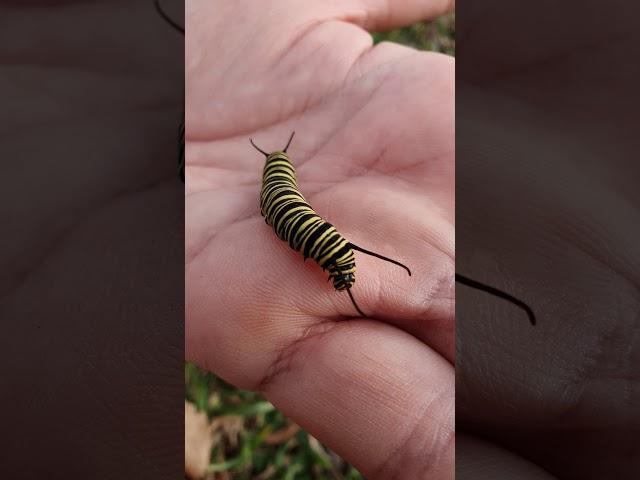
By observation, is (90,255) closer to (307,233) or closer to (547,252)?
(307,233)

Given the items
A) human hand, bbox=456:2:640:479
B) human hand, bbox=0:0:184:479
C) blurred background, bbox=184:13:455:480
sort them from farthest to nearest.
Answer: blurred background, bbox=184:13:455:480 < human hand, bbox=456:2:640:479 < human hand, bbox=0:0:184:479

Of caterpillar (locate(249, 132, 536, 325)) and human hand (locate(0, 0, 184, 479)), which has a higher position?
caterpillar (locate(249, 132, 536, 325))

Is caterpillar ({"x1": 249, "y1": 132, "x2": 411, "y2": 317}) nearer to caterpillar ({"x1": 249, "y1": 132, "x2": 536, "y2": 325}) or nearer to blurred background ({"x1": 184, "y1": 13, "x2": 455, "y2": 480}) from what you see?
caterpillar ({"x1": 249, "y1": 132, "x2": 536, "y2": 325})

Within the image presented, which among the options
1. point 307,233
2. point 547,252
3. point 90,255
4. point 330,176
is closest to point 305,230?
point 307,233

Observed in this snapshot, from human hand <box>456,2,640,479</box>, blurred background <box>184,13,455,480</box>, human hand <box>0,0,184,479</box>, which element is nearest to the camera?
human hand <box>0,0,184,479</box>

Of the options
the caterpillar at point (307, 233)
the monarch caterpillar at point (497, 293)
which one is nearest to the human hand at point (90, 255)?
the caterpillar at point (307, 233)

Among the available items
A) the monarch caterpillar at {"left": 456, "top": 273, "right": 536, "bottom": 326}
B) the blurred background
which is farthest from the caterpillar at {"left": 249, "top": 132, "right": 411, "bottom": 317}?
the blurred background

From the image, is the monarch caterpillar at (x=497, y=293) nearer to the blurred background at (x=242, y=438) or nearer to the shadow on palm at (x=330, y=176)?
the shadow on palm at (x=330, y=176)

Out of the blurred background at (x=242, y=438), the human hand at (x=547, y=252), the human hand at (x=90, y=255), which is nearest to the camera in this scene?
the human hand at (x=90, y=255)
